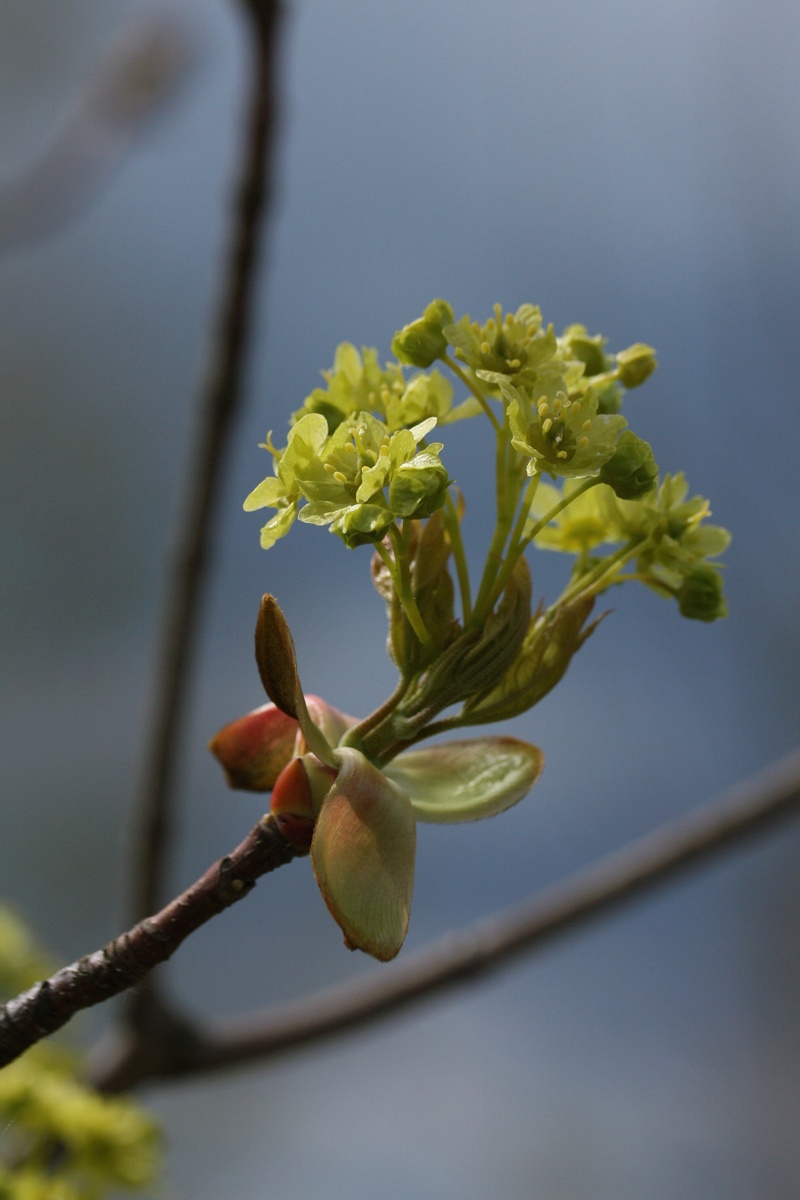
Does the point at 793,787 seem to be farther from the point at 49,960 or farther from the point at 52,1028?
the point at 52,1028

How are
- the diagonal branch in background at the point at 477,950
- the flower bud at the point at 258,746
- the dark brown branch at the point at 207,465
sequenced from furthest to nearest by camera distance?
1. the diagonal branch in background at the point at 477,950
2. the dark brown branch at the point at 207,465
3. the flower bud at the point at 258,746

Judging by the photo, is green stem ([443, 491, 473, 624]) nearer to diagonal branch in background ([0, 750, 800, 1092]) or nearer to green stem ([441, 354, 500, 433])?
green stem ([441, 354, 500, 433])

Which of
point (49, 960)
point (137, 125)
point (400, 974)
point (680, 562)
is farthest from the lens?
point (137, 125)

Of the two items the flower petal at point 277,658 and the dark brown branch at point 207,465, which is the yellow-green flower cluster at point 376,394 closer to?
the flower petal at point 277,658

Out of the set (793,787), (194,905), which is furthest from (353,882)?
(793,787)

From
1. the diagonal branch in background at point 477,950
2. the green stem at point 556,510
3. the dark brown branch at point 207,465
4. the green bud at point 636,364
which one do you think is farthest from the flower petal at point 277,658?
the diagonal branch in background at point 477,950
